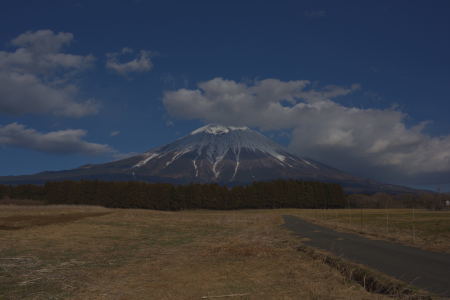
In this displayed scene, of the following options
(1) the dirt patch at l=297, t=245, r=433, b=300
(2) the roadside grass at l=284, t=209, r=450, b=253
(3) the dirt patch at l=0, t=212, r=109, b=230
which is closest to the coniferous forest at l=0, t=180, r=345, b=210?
(2) the roadside grass at l=284, t=209, r=450, b=253

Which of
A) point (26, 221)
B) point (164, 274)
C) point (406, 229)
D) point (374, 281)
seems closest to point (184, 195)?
point (26, 221)

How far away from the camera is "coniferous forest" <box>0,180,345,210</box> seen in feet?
393

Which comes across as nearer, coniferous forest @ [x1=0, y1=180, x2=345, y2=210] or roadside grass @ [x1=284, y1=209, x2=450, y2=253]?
roadside grass @ [x1=284, y1=209, x2=450, y2=253]

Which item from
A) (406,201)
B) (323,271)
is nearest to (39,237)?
(323,271)

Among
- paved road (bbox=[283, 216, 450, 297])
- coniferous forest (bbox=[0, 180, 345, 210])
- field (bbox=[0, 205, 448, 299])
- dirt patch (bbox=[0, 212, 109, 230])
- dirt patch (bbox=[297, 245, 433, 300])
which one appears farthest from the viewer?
coniferous forest (bbox=[0, 180, 345, 210])

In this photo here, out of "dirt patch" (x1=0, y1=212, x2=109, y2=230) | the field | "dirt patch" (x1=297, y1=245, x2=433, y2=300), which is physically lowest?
"dirt patch" (x1=0, y1=212, x2=109, y2=230)

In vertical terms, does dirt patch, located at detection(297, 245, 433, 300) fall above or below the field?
above

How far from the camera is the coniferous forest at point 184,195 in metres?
120

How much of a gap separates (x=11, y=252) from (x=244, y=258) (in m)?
11.4

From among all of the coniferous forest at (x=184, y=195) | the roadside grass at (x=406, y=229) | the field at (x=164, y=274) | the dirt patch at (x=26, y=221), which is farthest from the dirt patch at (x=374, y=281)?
the coniferous forest at (x=184, y=195)

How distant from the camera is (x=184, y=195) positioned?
122500 millimetres

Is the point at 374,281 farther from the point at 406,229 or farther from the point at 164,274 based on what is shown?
the point at 406,229

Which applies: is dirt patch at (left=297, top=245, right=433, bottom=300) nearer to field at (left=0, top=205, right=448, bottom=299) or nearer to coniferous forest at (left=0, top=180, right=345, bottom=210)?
field at (left=0, top=205, right=448, bottom=299)

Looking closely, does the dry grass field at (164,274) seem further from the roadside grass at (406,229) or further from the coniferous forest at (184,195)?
the coniferous forest at (184,195)
